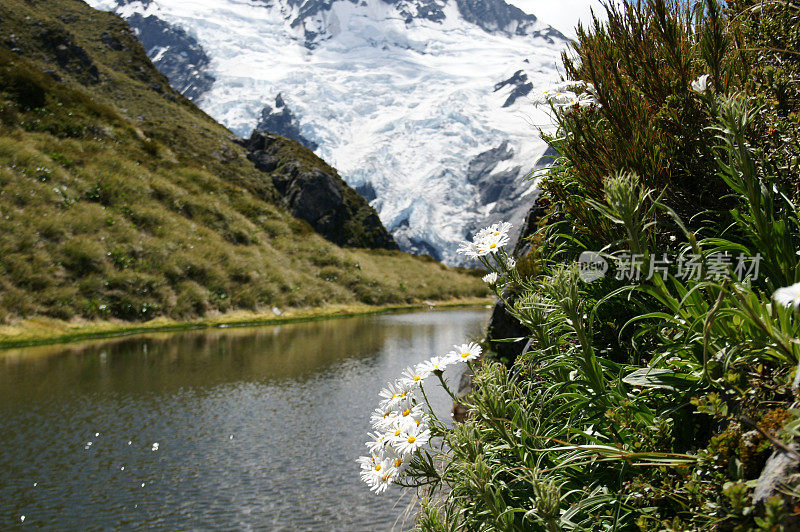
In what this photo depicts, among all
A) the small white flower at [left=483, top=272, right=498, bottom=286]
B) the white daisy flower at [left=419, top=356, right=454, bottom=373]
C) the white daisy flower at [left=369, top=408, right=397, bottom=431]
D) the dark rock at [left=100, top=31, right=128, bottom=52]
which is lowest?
the white daisy flower at [left=369, top=408, right=397, bottom=431]

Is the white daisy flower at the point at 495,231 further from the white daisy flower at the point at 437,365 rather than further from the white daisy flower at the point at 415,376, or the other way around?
the white daisy flower at the point at 415,376

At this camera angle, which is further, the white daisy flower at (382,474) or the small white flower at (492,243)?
the small white flower at (492,243)

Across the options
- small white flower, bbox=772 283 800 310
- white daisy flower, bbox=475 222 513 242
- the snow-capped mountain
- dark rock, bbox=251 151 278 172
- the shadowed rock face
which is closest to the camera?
small white flower, bbox=772 283 800 310

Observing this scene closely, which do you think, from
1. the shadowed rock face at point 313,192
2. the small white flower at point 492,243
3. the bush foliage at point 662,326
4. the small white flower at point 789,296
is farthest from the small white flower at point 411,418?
the shadowed rock face at point 313,192

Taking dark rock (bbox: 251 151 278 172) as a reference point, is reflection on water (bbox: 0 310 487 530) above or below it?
below

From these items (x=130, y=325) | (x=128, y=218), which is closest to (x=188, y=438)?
(x=130, y=325)

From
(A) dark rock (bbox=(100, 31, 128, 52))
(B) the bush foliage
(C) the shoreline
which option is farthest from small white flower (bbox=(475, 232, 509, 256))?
(A) dark rock (bbox=(100, 31, 128, 52))

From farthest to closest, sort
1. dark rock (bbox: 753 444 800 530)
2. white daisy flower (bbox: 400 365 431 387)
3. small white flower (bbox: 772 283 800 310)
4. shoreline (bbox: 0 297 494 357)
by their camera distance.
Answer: shoreline (bbox: 0 297 494 357) < white daisy flower (bbox: 400 365 431 387) < dark rock (bbox: 753 444 800 530) < small white flower (bbox: 772 283 800 310)

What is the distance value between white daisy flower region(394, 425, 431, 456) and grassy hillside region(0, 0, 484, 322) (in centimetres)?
1742

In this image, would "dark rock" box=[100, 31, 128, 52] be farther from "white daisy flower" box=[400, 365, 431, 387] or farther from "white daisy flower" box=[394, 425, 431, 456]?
"white daisy flower" box=[394, 425, 431, 456]

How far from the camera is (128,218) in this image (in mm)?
22516

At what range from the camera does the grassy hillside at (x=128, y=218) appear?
17.9 meters

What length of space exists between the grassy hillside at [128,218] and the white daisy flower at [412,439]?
17418 millimetres

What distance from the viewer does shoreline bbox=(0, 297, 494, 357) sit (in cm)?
1449
